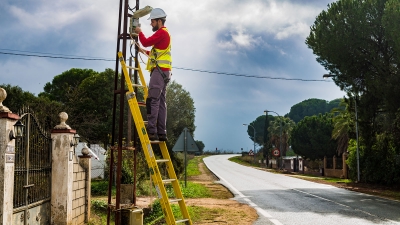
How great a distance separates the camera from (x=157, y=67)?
7.25 metres

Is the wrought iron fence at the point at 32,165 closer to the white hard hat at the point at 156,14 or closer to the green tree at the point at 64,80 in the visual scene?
the white hard hat at the point at 156,14

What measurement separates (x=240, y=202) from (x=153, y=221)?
6211mm

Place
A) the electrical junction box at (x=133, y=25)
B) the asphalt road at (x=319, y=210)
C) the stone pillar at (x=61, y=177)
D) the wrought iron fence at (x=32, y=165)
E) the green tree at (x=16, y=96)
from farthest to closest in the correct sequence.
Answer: the green tree at (x=16, y=96)
the asphalt road at (x=319, y=210)
the stone pillar at (x=61, y=177)
the electrical junction box at (x=133, y=25)
the wrought iron fence at (x=32, y=165)

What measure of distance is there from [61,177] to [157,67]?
3655mm

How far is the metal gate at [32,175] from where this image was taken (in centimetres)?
747

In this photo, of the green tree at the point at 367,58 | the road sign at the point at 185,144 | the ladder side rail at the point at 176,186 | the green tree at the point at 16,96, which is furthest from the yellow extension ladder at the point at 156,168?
the green tree at the point at 16,96

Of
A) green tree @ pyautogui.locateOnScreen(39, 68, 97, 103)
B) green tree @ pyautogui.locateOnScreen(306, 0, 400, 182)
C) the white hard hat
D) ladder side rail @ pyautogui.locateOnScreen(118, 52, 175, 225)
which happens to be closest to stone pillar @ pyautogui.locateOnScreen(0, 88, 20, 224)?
ladder side rail @ pyautogui.locateOnScreen(118, 52, 175, 225)

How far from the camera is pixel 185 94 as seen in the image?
43.2m

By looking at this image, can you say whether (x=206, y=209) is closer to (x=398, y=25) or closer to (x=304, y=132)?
(x=398, y=25)

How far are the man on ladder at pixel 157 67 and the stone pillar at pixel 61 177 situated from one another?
2946 millimetres

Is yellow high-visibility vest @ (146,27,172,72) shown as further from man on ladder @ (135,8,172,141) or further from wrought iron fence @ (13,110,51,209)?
wrought iron fence @ (13,110,51,209)

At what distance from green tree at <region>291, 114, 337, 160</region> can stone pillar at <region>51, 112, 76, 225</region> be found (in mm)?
49729

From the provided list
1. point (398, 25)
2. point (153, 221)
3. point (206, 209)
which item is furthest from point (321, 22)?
point (153, 221)

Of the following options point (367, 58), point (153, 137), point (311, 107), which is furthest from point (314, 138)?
point (311, 107)
